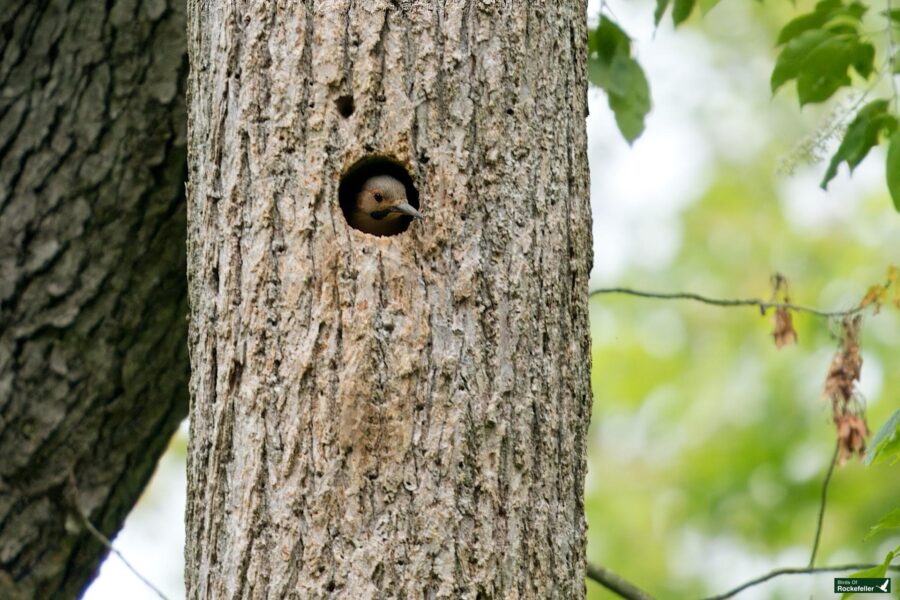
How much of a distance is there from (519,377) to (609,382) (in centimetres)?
845

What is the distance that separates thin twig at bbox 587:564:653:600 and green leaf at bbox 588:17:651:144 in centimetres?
150

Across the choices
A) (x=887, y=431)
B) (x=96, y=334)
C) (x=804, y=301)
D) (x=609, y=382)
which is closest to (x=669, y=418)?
(x=609, y=382)

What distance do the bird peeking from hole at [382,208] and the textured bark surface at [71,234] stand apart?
142cm

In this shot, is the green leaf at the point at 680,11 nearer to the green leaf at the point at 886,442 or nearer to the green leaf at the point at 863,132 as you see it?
the green leaf at the point at 863,132

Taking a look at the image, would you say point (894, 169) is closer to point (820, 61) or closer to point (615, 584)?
point (820, 61)

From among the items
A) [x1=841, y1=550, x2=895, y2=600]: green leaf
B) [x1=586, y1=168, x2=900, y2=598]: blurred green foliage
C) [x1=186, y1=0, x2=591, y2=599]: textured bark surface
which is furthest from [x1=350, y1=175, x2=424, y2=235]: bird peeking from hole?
[x1=586, y1=168, x2=900, y2=598]: blurred green foliage

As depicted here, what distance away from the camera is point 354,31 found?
2916mm

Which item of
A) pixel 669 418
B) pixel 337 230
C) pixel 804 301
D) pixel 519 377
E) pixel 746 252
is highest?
pixel 746 252

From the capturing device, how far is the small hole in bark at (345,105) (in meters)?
2.90

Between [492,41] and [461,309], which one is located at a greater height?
[492,41]

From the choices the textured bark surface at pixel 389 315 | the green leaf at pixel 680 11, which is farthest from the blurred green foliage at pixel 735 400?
the textured bark surface at pixel 389 315

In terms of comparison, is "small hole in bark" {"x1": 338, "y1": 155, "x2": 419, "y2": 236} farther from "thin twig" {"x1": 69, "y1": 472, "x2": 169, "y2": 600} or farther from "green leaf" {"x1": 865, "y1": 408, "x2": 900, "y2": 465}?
"thin twig" {"x1": 69, "y1": 472, "x2": 169, "y2": 600}

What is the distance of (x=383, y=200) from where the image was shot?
3.07m

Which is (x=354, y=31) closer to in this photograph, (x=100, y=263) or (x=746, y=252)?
(x=100, y=263)
